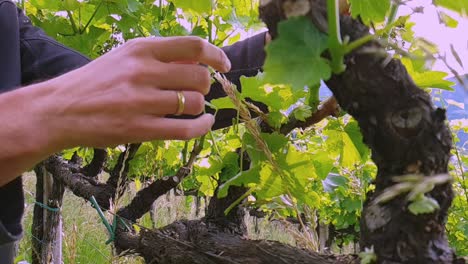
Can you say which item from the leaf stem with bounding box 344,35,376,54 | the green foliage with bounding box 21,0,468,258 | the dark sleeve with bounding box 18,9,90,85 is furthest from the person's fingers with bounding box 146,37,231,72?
the dark sleeve with bounding box 18,9,90,85

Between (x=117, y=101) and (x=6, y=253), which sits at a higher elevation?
(x=117, y=101)

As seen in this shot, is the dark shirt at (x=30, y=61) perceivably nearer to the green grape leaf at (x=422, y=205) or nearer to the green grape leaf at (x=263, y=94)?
the green grape leaf at (x=263, y=94)

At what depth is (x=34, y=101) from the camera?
1.99ft

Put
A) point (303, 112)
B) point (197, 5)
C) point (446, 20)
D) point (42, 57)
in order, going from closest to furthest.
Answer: point (446, 20) → point (303, 112) → point (197, 5) → point (42, 57)

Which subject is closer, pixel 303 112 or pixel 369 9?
pixel 369 9

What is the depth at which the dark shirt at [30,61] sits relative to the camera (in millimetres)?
934

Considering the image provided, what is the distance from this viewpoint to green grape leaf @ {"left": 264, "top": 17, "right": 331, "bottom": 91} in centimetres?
40

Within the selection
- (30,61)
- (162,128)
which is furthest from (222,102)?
(30,61)

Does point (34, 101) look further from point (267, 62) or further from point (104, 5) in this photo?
point (104, 5)

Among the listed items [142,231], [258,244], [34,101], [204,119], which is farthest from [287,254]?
[142,231]

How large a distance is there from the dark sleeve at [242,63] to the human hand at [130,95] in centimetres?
45

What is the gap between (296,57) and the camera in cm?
40

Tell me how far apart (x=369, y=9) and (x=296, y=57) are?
126 mm

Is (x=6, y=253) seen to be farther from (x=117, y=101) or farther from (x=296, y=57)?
(x=296, y=57)
